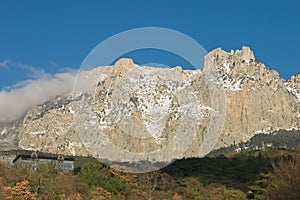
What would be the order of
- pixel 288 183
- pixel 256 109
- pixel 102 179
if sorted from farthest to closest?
pixel 256 109 < pixel 102 179 < pixel 288 183

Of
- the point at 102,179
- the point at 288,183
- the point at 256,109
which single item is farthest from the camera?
the point at 256,109

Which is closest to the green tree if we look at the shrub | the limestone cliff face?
the shrub

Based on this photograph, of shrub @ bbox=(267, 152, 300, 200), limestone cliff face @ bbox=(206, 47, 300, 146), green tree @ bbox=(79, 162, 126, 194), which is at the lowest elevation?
shrub @ bbox=(267, 152, 300, 200)

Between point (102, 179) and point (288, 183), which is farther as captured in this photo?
point (102, 179)

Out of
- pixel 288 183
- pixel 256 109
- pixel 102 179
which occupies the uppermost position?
pixel 256 109

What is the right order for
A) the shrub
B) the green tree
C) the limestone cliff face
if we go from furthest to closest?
1. the limestone cliff face
2. the green tree
3. the shrub

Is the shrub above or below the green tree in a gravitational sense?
below

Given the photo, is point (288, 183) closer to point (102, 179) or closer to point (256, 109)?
point (102, 179)

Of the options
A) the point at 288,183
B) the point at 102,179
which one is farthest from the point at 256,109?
the point at 288,183

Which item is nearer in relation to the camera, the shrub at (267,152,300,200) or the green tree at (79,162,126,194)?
the shrub at (267,152,300,200)

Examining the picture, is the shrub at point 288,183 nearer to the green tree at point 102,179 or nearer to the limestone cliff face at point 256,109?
the green tree at point 102,179

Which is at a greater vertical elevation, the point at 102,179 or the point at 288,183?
the point at 102,179

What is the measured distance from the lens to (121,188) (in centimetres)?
5009

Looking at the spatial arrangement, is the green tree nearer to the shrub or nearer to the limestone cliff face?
the shrub
